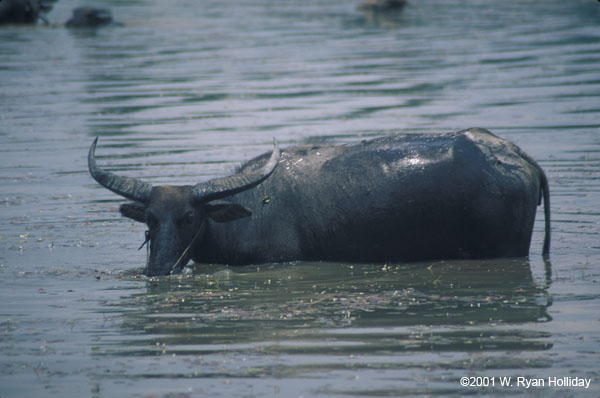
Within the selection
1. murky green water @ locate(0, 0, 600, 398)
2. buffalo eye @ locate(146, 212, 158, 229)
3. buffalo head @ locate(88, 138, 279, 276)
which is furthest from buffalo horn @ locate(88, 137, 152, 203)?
murky green water @ locate(0, 0, 600, 398)

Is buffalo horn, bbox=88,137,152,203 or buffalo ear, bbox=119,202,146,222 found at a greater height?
buffalo horn, bbox=88,137,152,203

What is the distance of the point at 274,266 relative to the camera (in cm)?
941

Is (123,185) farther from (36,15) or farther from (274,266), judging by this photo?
(36,15)

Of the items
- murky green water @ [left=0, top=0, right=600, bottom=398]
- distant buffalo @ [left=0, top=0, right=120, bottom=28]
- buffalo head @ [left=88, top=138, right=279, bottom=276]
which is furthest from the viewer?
distant buffalo @ [left=0, top=0, right=120, bottom=28]

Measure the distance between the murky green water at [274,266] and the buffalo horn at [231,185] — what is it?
68 centimetres

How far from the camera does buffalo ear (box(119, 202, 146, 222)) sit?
29.8 feet

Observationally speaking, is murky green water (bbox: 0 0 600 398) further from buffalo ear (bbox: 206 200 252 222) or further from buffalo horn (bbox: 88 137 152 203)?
buffalo horn (bbox: 88 137 152 203)

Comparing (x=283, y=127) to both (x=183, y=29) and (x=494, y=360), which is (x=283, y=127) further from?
(x=183, y=29)

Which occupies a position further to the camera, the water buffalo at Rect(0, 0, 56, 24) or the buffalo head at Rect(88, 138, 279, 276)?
the water buffalo at Rect(0, 0, 56, 24)

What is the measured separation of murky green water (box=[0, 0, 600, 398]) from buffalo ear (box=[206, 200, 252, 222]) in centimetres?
48

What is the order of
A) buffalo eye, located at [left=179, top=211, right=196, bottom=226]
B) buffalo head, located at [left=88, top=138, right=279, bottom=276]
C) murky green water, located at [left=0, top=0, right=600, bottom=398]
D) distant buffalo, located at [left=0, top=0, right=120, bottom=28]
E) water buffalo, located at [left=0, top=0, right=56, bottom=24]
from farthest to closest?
water buffalo, located at [left=0, top=0, right=56, bottom=24] < distant buffalo, located at [left=0, top=0, right=120, bottom=28] < buffalo eye, located at [left=179, top=211, right=196, bottom=226] < buffalo head, located at [left=88, top=138, right=279, bottom=276] < murky green water, located at [left=0, top=0, right=600, bottom=398]

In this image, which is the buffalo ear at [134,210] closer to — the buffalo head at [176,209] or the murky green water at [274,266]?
the buffalo head at [176,209]

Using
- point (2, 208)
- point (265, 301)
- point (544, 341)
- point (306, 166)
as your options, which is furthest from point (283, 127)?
point (544, 341)

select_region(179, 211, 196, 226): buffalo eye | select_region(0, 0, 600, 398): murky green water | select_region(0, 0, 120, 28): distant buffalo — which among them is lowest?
select_region(0, 0, 120, 28): distant buffalo
